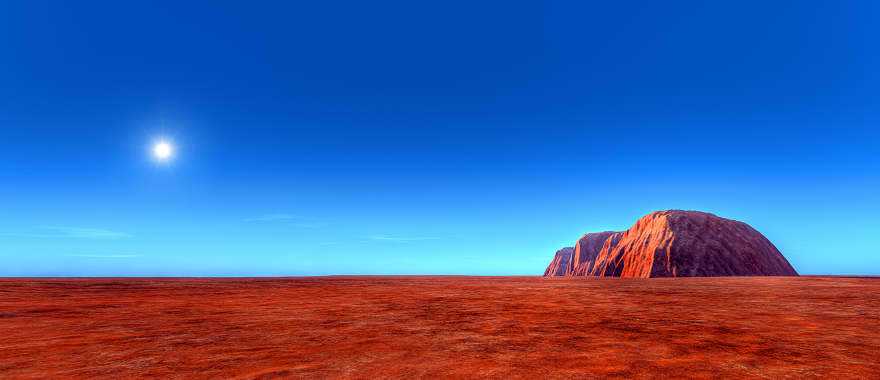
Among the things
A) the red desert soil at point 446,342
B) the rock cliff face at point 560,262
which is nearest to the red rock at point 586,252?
the rock cliff face at point 560,262

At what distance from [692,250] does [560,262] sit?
180 ft

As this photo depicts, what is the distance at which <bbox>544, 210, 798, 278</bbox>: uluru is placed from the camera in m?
49.2

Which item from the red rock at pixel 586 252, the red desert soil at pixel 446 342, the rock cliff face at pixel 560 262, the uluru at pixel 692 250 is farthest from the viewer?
the rock cliff face at pixel 560 262

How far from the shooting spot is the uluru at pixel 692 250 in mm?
49250

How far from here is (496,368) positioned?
5215 millimetres

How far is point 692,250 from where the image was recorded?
50562 millimetres

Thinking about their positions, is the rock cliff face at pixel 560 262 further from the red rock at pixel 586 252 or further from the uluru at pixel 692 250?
the uluru at pixel 692 250

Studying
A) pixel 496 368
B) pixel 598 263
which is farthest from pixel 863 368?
pixel 598 263

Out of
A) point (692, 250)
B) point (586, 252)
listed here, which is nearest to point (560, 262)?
point (586, 252)

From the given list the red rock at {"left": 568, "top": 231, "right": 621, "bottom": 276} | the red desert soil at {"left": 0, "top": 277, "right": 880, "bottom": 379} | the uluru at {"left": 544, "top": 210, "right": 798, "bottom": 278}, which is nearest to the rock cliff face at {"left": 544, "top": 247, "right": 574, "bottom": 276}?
the red rock at {"left": 568, "top": 231, "right": 621, "bottom": 276}

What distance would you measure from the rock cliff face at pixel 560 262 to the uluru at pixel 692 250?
4019cm

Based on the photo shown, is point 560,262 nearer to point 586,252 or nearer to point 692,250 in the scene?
point 586,252

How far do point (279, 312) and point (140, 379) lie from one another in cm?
650

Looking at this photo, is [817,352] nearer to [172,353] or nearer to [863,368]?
[863,368]
